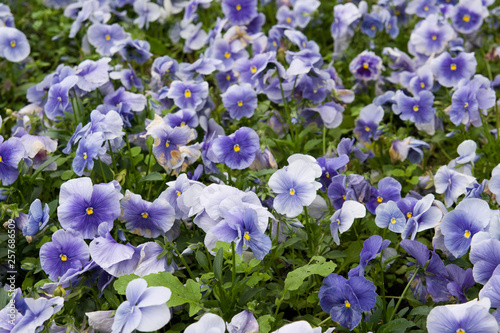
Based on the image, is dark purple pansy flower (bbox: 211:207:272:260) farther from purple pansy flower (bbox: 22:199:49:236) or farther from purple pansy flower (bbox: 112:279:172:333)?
purple pansy flower (bbox: 22:199:49:236)

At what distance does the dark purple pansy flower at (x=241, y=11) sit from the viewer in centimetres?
357

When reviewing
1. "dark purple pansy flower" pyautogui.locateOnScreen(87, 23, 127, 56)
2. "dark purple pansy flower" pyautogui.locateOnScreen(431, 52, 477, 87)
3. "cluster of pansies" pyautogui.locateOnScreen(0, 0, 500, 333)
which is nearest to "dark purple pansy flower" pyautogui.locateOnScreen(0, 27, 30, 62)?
"cluster of pansies" pyautogui.locateOnScreen(0, 0, 500, 333)

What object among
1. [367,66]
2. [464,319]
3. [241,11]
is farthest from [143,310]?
[241,11]

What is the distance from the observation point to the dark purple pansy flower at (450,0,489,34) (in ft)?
11.3

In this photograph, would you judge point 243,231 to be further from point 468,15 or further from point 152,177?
point 468,15

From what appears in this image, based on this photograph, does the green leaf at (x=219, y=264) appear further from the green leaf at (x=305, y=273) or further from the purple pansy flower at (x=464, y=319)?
the purple pansy flower at (x=464, y=319)

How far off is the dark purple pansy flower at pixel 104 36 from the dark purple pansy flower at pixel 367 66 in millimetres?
1484

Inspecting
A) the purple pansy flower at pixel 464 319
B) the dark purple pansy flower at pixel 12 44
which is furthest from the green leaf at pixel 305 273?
the dark purple pansy flower at pixel 12 44

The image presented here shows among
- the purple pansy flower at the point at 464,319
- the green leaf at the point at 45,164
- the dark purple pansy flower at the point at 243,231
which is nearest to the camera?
the purple pansy flower at the point at 464,319

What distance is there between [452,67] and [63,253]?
2245 mm

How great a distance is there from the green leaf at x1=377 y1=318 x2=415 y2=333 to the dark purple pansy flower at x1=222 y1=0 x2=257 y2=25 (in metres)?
2.38

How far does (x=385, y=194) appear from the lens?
2238mm

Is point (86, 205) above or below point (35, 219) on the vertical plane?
above

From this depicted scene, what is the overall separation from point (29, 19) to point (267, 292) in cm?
351
